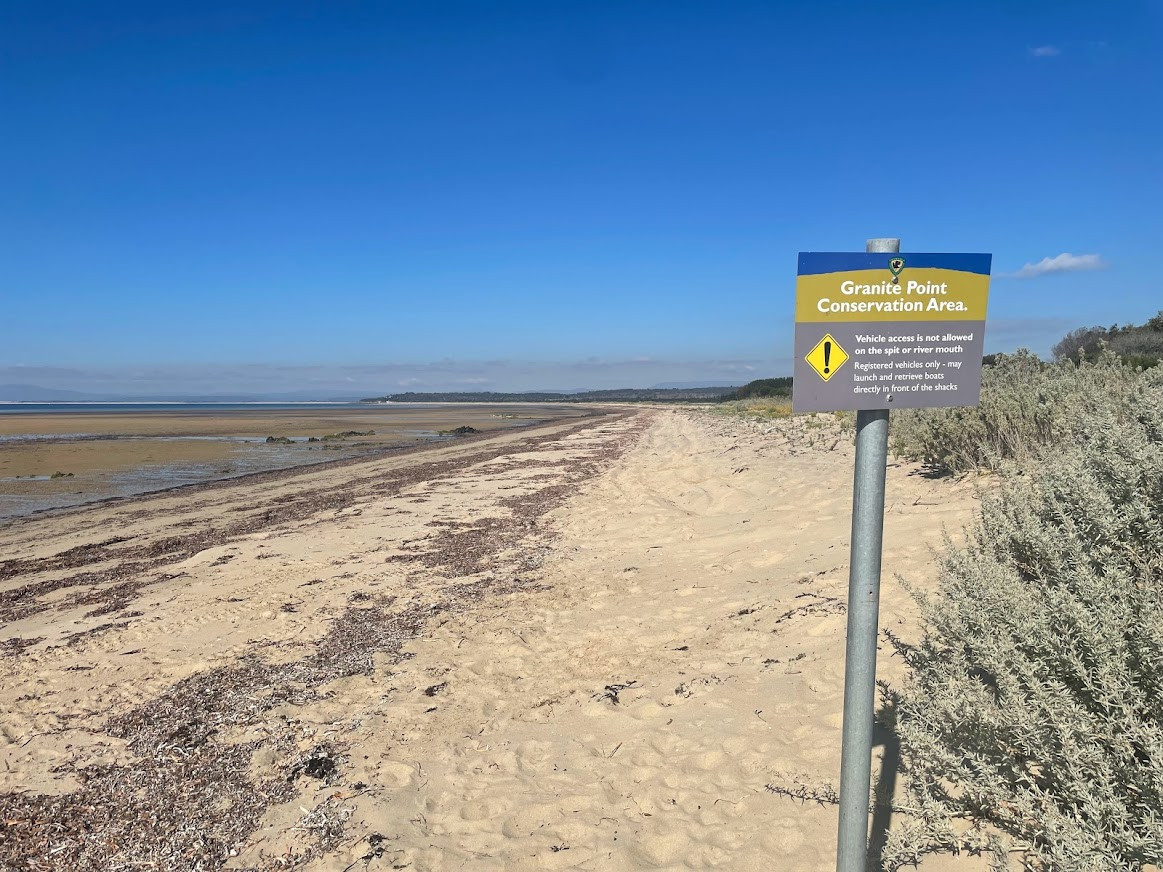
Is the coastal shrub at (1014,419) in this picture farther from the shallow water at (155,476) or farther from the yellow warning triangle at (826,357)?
the shallow water at (155,476)

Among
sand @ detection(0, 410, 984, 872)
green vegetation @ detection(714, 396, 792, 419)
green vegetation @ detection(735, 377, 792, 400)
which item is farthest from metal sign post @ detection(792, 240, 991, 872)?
green vegetation @ detection(735, 377, 792, 400)

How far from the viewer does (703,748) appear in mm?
3635

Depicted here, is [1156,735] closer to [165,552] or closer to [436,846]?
[436,846]

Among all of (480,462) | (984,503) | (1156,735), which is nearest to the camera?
(1156,735)

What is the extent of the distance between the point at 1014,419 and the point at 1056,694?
6.59 metres

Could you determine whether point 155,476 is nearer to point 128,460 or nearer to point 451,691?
point 128,460

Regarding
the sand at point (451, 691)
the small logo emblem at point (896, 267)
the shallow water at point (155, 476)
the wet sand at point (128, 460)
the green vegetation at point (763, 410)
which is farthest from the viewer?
the green vegetation at point (763, 410)

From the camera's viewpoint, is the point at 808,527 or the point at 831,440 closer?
the point at 808,527

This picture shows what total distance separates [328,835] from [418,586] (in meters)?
4.08

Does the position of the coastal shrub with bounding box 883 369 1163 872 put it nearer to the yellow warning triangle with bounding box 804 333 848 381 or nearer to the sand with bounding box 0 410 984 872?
the sand with bounding box 0 410 984 872

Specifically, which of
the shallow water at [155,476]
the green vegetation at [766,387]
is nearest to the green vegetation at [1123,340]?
the shallow water at [155,476]

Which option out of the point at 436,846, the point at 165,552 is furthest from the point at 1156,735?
the point at 165,552

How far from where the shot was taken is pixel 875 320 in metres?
1.99

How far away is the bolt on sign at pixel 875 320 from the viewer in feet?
6.50
